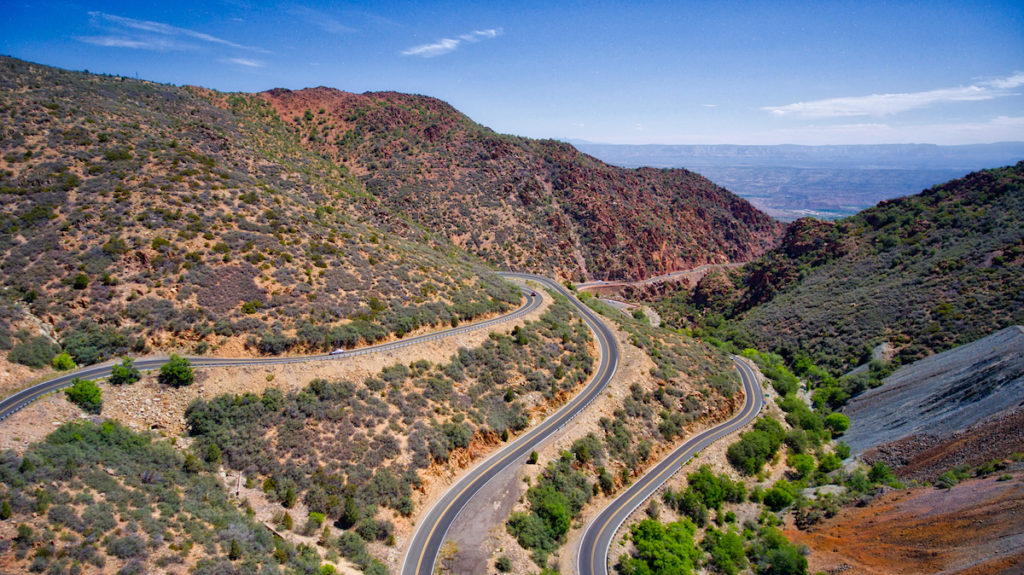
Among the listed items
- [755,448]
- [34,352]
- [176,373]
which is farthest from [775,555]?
[34,352]

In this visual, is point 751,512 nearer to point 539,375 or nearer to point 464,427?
point 539,375

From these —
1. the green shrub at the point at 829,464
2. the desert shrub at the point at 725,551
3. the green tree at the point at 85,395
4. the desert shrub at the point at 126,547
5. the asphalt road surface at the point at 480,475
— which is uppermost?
the green tree at the point at 85,395

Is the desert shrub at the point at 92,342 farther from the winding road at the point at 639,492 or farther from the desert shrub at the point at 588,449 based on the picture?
the winding road at the point at 639,492

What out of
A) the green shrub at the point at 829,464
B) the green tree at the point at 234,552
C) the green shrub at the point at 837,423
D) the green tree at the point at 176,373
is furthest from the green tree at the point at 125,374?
the green shrub at the point at 837,423

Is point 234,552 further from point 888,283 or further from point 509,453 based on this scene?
point 888,283

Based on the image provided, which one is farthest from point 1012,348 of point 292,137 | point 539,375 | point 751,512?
point 292,137
